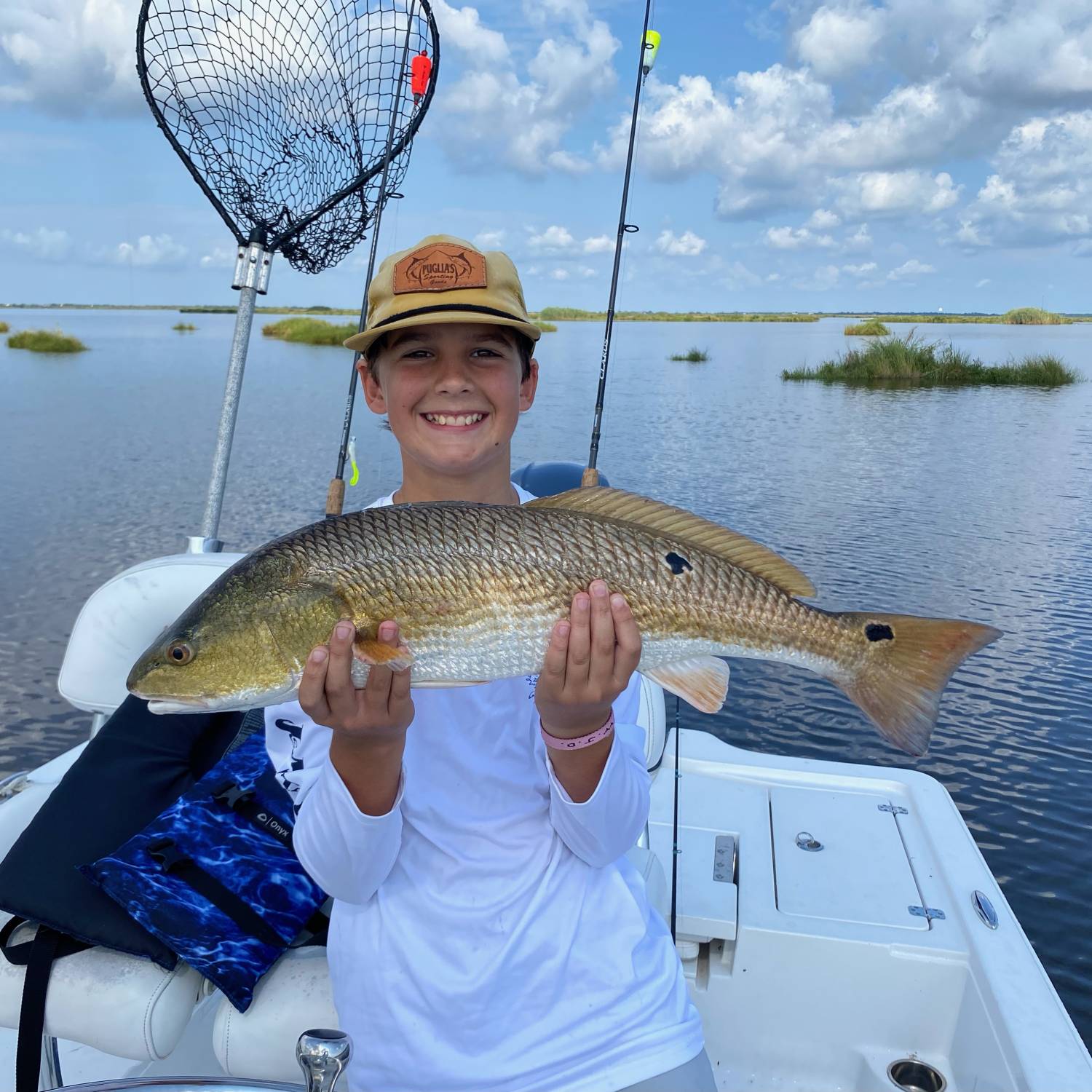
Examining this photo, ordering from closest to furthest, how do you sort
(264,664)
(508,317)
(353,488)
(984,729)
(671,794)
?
1. (264,664)
2. (508,317)
3. (671,794)
4. (984,729)
5. (353,488)

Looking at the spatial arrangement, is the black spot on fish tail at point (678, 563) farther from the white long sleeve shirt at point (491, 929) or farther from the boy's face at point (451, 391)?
the boy's face at point (451, 391)

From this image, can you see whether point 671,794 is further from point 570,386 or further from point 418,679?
point 570,386

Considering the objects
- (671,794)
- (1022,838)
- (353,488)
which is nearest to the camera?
(671,794)

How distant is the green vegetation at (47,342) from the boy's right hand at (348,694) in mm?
44953

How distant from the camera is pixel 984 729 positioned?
7.07m

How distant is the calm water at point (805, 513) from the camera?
6531mm

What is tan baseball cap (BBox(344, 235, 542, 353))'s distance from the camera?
2.23 meters

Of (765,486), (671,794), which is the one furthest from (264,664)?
(765,486)

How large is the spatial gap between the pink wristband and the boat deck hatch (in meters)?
1.54

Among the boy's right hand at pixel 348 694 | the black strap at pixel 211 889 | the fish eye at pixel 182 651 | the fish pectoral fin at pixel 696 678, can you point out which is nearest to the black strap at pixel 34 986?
the black strap at pixel 211 889

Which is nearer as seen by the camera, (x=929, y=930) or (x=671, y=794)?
(x=929, y=930)

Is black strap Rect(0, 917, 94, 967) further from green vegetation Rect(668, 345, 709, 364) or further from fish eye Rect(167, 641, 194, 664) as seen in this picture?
green vegetation Rect(668, 345, 709, 364)

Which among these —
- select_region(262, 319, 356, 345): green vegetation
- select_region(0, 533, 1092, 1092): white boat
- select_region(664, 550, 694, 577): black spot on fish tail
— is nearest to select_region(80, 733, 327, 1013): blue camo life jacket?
select_region(0, 533, 1092, 1092): white boat

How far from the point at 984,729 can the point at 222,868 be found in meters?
6.60
